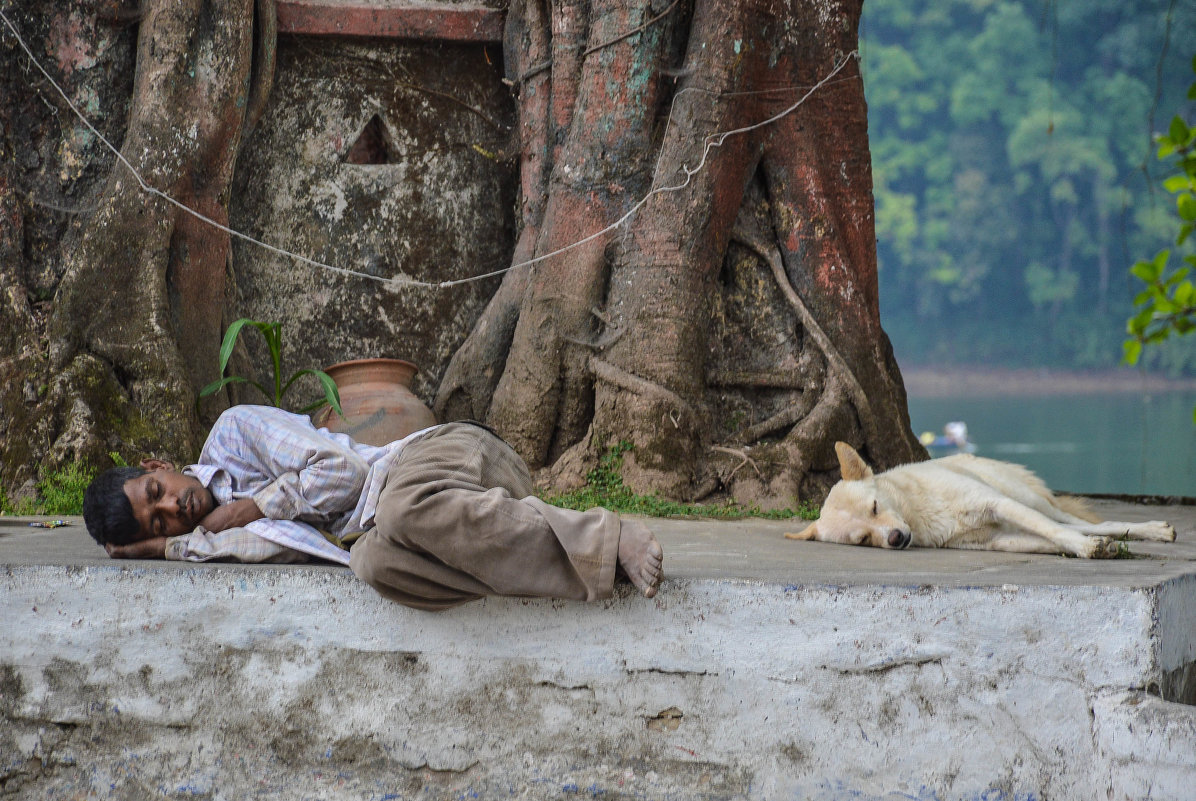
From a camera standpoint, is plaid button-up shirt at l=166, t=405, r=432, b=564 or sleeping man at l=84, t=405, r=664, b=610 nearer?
sleeping man at l=84, t=405, r=664, b=610

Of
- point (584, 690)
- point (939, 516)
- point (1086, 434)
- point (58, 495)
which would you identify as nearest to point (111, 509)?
point (584, 690)

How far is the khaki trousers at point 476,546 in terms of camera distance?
244 centimetres

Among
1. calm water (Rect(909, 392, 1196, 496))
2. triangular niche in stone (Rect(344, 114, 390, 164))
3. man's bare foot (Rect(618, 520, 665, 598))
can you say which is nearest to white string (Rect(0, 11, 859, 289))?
triangular niche in stone (Rect(344, 114, 390, 164))

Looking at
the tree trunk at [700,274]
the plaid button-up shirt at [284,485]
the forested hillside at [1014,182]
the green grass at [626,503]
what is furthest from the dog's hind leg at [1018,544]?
the forested hillside at [1014,182]

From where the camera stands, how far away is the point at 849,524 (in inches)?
138

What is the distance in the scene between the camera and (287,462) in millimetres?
2881

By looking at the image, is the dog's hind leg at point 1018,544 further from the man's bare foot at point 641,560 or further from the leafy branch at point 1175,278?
the man's bare foot at point 641,560

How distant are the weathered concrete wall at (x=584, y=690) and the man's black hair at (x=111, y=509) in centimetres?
14

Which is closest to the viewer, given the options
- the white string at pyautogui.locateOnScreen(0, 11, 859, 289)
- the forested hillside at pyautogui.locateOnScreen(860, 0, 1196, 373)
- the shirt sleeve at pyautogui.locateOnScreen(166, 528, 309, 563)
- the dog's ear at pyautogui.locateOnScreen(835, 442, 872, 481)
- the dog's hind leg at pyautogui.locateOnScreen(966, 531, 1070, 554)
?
the shirt sleeve at pyautogui.locateOnScreen(166, 528, 309, 563)

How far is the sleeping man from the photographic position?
8.03 feet

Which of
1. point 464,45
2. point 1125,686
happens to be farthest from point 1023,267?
point 1125,686

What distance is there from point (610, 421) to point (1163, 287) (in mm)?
2423

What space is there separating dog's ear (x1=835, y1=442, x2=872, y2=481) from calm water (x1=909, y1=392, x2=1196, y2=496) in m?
17.7

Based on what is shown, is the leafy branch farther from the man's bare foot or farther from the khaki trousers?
the khaki trousers
